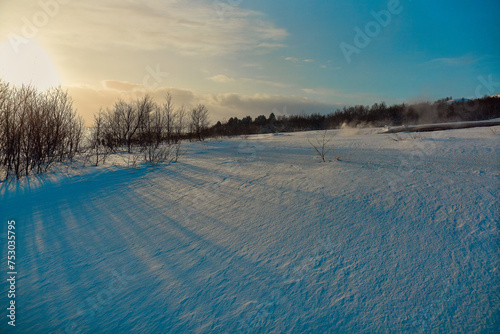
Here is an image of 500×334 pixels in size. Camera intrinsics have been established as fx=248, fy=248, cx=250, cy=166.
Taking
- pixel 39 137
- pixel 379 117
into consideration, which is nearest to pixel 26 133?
pixel 39 137

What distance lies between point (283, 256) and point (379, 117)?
98.3 ft

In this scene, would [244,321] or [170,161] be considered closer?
[244,321]

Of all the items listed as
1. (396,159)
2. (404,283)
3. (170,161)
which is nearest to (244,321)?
(404,283)

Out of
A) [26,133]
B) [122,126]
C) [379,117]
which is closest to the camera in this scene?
[26,133]

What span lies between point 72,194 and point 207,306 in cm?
430

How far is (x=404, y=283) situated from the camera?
1.81 m

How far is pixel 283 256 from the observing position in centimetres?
228

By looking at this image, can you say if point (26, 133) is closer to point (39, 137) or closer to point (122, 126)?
point (39, 137)

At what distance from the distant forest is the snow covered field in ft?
54.0

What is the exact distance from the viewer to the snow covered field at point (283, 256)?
169 cm

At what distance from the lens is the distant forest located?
61.3 ft

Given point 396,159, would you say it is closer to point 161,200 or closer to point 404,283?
point 404,283

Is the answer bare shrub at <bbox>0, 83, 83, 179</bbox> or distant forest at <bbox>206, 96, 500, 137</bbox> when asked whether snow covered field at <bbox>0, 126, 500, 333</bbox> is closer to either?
bare shrub at <bbox>0, 83, 83, 179</bbox>

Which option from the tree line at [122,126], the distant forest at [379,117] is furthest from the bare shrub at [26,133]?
the distant forest at [379,117]
